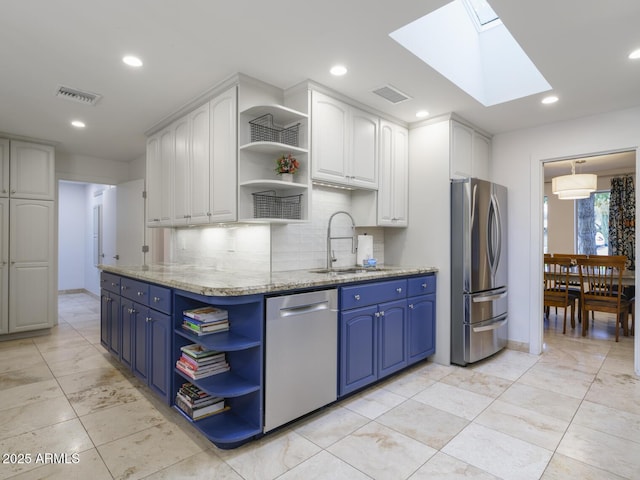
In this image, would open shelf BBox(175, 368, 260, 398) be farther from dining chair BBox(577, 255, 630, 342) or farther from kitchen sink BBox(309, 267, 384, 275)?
dining chair BBox(577, 255, 630, 342)

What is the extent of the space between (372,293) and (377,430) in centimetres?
95

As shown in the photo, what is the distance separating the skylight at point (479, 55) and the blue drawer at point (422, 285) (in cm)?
168

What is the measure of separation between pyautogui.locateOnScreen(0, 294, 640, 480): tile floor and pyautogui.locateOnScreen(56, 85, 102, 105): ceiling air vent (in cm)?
246

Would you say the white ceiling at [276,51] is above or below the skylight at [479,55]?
below

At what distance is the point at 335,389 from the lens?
8.11 ft

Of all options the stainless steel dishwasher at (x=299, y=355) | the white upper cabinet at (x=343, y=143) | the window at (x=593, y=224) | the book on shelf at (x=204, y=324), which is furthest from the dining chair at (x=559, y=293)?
the book on shelf at (x=204, y=324)

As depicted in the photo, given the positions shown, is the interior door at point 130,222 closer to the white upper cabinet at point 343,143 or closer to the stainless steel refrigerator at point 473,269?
the white upper cabinet at point 343,143

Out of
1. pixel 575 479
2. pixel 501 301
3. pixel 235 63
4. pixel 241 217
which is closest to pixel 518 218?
pixel 501 301

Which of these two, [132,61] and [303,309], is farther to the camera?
[132,61]

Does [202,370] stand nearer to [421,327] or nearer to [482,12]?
[421,327]

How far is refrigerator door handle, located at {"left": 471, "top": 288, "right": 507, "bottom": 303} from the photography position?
335 centimetres

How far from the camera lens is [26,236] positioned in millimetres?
4395

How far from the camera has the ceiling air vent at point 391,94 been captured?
292 cm

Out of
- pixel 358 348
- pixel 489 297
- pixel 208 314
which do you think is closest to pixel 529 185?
pixel 489 297
